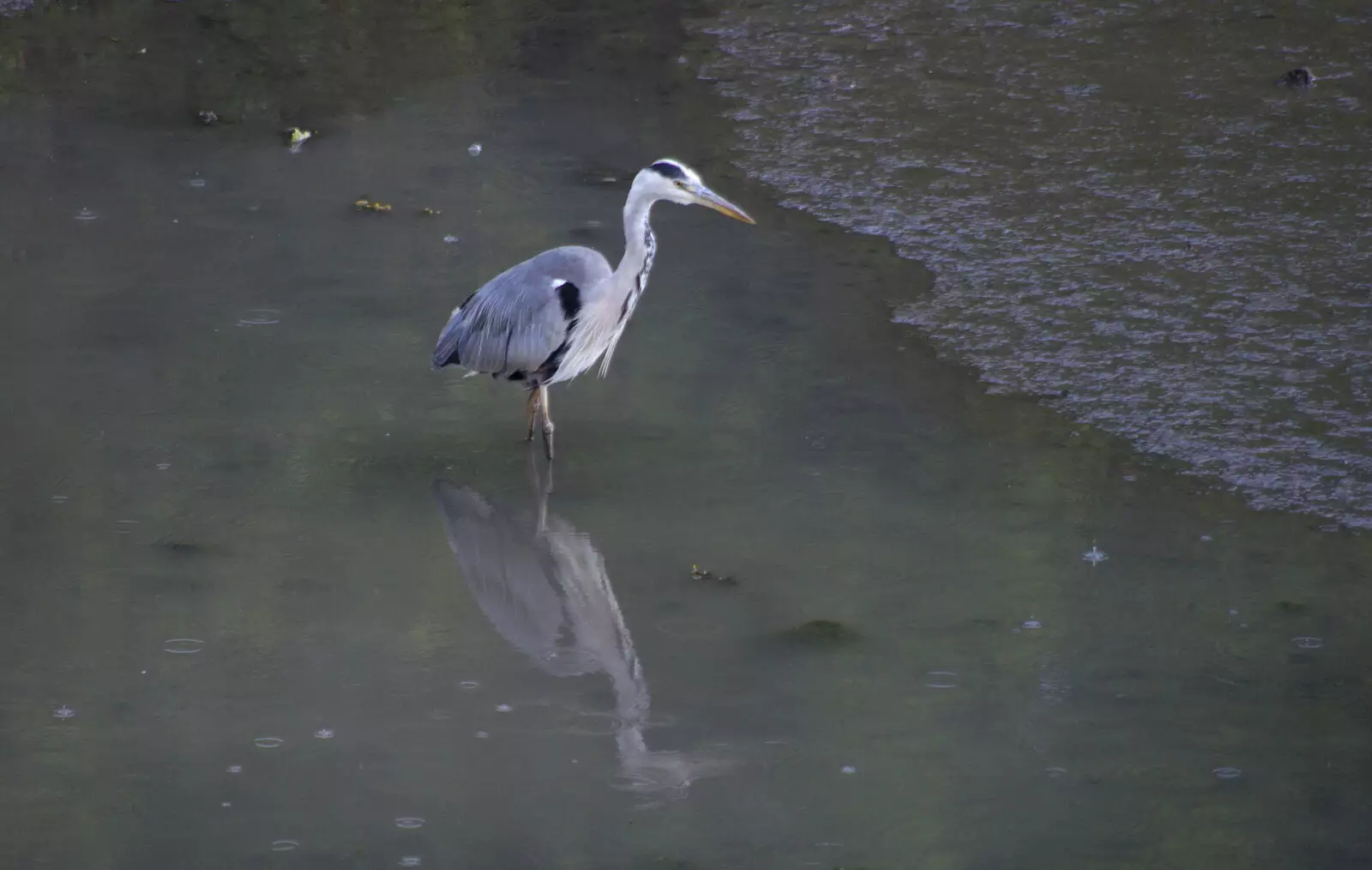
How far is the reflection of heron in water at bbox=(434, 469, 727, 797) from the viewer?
150 inches

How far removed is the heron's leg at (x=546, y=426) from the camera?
5219 mm

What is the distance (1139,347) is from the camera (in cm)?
572

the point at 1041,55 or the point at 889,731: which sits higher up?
the point at 1041,55

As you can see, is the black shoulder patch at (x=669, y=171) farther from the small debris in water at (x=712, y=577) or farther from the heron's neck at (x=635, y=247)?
the small debris in water at (x=712, y=577)

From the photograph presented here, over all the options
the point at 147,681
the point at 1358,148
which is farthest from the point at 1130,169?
the point at 147,681

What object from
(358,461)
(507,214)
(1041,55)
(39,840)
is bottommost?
(39,840)

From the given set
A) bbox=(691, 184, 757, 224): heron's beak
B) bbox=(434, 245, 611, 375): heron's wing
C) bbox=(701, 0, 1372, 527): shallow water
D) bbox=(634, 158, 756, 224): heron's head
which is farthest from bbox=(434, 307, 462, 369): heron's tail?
bbox=(701, 0, 1372, 527): shallow water

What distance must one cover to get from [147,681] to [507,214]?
3.29 m

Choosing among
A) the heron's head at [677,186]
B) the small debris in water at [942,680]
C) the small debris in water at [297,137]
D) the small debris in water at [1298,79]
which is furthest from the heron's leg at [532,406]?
the small debris in water at [1298,79]

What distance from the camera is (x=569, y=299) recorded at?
5.24 metres

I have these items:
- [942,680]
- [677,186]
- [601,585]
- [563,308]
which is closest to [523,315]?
[563,308]

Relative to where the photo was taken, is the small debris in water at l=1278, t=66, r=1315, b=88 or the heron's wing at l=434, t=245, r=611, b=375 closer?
the heron's wing at l=434, t=245, r=611, b=375

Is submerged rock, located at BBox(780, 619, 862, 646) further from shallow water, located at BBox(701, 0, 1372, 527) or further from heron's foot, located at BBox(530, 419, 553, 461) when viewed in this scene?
shallow water, located at BBox(701, 0, 1372, 527)

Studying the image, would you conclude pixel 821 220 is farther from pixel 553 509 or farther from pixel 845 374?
pixel 553 509
